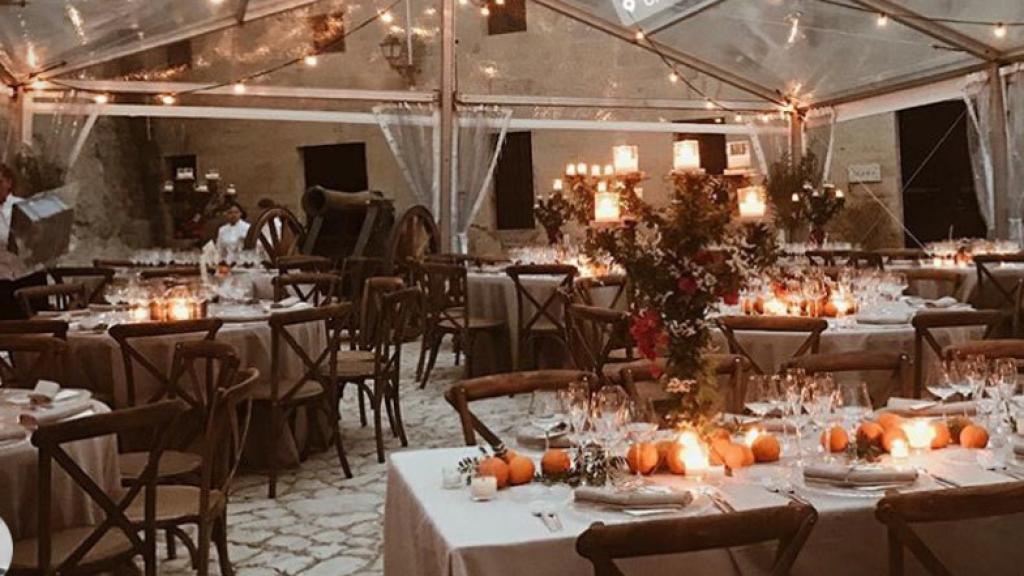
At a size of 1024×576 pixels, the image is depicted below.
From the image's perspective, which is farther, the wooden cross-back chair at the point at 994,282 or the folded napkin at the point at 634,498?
the wooden cross-back chair at the point at 994,282

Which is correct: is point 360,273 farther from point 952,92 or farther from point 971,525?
point 971,525

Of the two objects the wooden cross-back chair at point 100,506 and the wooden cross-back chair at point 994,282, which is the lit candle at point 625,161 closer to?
the wooden cross-back chair at point 994,282

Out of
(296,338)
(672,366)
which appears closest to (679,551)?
(672,366)

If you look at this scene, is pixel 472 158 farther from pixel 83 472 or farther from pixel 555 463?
pixel 555 463

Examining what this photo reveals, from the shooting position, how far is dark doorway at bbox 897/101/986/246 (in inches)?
512

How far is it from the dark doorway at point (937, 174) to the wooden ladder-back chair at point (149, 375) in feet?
34.5

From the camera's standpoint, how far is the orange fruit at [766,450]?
2607 mm

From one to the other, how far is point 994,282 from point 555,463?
5928mm

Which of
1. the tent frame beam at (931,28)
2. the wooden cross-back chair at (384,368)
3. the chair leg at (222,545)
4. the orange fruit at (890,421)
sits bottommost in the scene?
the chair leg at (222,545)

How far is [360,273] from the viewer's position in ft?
36.4

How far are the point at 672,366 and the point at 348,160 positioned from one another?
13372mm

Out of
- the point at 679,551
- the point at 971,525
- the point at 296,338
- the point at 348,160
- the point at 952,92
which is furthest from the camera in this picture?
the point at 348,160

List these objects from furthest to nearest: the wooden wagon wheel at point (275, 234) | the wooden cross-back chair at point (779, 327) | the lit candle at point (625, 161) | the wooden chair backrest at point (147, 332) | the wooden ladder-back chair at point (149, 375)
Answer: the wooden wagon wheel at point (275, 234) < the lit candle at point (625, 161) < the wooden chair backrest at point (147, 332) < the wooden cross-back chair at point (779, 327) < the wooden ladder-back chair at point (149, 375)

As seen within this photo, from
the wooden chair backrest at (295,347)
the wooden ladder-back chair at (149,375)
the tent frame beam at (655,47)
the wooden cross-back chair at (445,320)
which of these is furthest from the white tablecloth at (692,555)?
the tent frame beam at (655,47)
